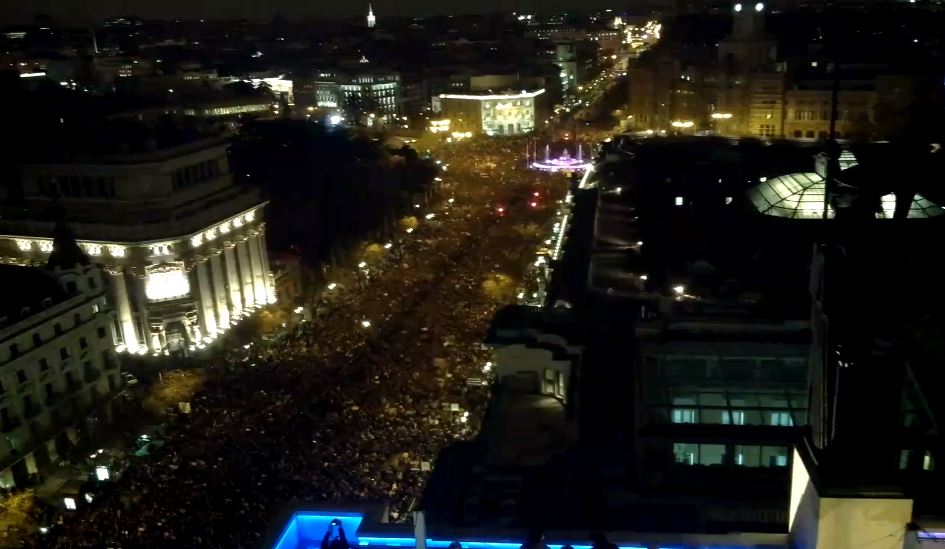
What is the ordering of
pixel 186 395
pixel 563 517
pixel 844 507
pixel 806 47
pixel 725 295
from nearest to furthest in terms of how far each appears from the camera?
pixel 844 507 < pixel 563 517 < pixel 725 295 < pixel 186 395 < pixel 806 47

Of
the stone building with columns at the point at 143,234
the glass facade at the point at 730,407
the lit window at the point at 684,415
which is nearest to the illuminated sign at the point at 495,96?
the stone building with columns at the point at 143,234

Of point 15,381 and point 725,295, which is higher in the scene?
point 725,295

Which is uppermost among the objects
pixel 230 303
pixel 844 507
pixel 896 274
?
pixel 896 274

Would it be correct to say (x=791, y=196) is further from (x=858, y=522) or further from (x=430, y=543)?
(x=430, y=543)

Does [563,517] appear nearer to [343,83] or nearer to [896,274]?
[896,274]

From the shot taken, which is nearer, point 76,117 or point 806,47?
point 76,117

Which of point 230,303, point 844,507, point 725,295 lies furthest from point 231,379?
point 844,507

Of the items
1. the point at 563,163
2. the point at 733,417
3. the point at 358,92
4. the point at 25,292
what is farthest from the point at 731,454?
the point at 358,92

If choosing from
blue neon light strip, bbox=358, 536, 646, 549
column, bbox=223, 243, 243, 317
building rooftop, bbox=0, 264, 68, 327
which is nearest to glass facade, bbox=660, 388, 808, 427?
blue neon light strip, bbox=358, 536, 646, 549
